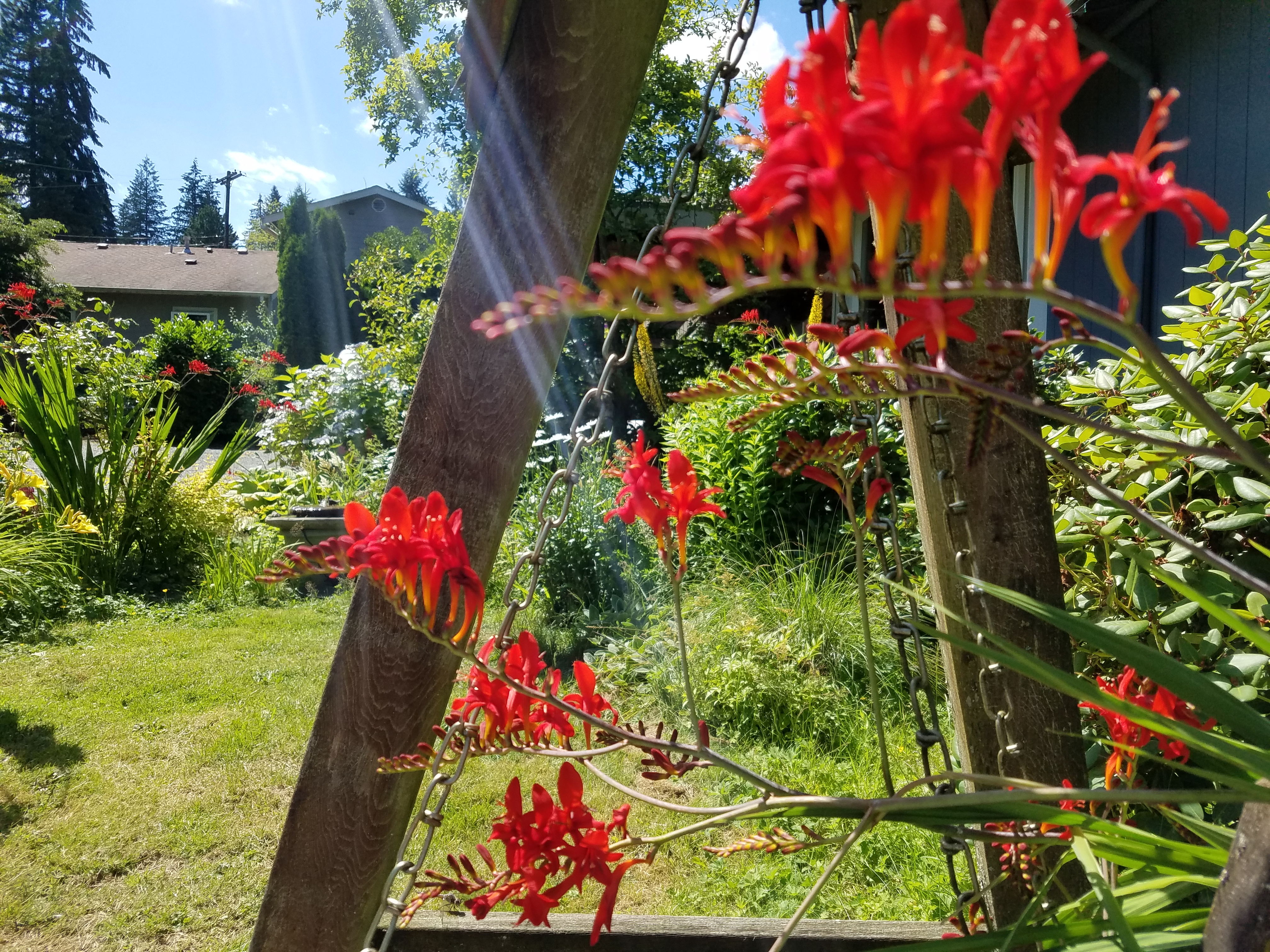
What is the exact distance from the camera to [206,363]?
1645 centimetres

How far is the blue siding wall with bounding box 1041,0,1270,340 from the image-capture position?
389 cm

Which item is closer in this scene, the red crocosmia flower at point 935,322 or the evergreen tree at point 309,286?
the red crocosmia flower at point 935,322

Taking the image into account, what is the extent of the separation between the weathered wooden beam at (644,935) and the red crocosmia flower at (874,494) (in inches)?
35.7

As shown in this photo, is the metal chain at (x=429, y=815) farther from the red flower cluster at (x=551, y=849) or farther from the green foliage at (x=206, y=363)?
the green foliage at (x=206, y=363)

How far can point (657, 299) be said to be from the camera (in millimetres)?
381

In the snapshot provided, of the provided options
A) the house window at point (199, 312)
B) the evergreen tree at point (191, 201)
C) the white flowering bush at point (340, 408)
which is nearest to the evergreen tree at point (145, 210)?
the evergreen tree at point (191, 201)

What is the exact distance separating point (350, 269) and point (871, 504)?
21.2 m

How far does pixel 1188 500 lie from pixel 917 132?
5.18ft

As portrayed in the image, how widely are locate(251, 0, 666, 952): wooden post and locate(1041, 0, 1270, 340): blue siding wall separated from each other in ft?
12.8

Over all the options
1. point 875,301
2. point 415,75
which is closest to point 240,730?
point 875,301

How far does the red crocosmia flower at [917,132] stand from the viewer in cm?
37

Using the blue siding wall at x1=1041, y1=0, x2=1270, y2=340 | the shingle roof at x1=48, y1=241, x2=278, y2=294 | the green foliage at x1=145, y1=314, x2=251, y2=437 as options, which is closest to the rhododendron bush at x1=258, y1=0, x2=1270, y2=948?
the blue siding wall at x1=1041, y1=0, x2=1270, y2=340

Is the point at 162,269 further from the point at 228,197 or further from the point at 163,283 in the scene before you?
the point at 228,197

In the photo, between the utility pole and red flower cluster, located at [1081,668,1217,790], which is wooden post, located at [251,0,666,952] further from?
the utility pole
